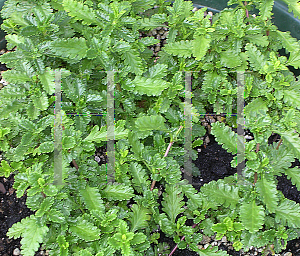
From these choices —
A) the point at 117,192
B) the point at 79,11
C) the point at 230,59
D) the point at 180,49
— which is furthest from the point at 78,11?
the point at 117,192

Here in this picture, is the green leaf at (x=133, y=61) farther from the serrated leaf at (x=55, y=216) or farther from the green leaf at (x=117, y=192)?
the serrated leaf at (x=55, y=216)

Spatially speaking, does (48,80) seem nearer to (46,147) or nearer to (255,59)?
(46,147)

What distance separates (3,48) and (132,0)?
1.38 m

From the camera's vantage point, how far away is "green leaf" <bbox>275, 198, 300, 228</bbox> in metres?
2.15

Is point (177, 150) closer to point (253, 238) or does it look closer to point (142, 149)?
point (142, 149)

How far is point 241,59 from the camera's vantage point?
257 cm

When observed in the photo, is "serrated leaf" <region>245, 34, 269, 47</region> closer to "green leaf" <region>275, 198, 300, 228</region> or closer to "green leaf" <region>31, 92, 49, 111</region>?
"green leaf" <region>275, 198, 300, 228</region>

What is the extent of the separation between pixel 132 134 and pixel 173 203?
57cm

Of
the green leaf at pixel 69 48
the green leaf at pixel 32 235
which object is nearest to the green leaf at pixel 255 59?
the green leaf at pixel 69 48

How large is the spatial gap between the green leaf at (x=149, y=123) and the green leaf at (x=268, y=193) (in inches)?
30.4

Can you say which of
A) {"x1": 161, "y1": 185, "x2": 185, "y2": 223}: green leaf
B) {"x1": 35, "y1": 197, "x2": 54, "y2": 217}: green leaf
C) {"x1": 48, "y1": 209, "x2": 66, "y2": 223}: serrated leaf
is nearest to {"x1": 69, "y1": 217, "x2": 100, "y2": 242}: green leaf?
{"x1": 48, "y1": 209, "x2": 66, "y2": 223}: serrated leaf

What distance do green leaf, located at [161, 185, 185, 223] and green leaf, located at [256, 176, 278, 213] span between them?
536 millimetres

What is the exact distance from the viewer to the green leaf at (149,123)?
89.8 inches

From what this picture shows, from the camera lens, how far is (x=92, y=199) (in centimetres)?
211
